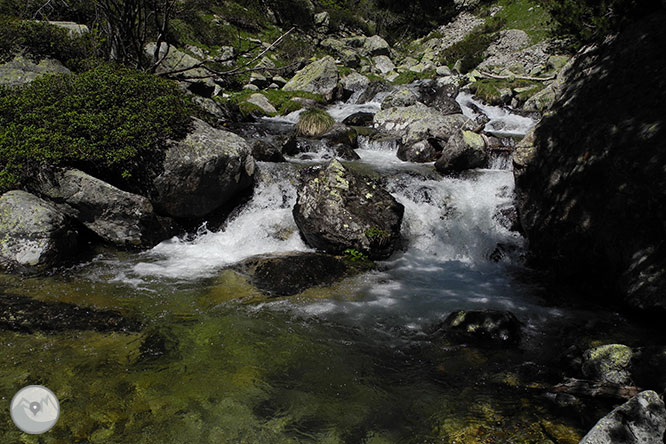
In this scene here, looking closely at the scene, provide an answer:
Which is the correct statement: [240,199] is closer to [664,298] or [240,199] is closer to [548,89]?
[664,298]

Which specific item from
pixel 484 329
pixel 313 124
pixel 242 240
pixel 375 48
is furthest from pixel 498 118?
pixel 375 48

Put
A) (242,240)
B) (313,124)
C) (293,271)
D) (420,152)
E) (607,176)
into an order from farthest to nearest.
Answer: (313,124) → (420,152) → (242,240) → (293,271) → (607,176)

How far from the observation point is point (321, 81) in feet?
82.2

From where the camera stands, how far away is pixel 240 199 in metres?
10.0

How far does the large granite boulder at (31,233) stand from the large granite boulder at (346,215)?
475cm

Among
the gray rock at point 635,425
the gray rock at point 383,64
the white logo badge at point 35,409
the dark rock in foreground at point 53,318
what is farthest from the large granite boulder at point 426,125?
the gray rock at point 383,64

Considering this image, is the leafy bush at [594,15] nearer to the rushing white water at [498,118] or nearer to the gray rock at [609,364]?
the gray rock at [609,364]

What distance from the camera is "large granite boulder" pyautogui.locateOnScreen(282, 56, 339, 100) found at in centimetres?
2470

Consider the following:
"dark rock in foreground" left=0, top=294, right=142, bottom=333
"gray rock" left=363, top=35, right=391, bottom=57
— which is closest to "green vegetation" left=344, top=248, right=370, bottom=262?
"dark rock in foreground" left=0, top=294, right=142, bottom=333

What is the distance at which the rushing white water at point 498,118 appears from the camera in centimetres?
1861

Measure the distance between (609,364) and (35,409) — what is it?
607 cm

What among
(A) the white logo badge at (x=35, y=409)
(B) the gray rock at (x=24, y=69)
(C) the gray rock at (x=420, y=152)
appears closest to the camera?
(A) the white logo badge at (x=35, y=409)

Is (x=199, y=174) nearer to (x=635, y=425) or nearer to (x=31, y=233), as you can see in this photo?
(x=31, y=233)

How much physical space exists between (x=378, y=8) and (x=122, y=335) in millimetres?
63288
